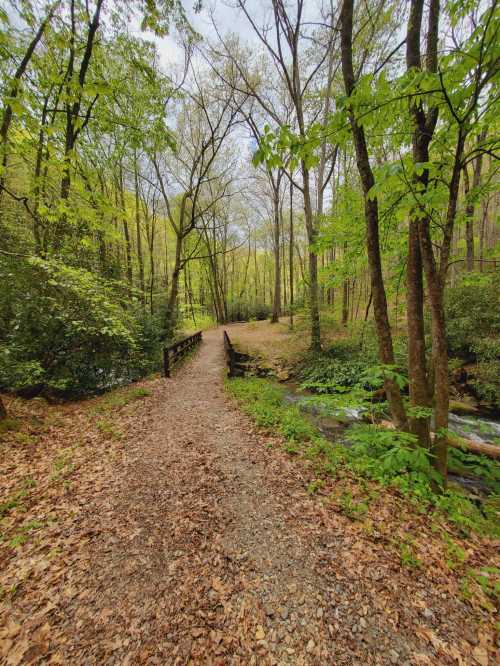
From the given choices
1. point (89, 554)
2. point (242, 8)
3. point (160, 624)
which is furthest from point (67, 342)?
point (242, 8)

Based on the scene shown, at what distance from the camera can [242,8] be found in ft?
21.4

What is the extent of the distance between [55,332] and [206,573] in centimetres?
672

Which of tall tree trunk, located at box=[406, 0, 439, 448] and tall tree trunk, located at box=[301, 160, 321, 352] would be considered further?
tall tree trunk, located at box=[301, 160, 321, 352]

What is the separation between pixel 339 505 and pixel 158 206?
17.3 meters

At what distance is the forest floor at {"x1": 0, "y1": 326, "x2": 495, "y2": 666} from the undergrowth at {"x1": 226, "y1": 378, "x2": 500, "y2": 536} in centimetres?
27

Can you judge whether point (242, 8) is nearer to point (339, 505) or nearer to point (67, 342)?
point (67, 342)

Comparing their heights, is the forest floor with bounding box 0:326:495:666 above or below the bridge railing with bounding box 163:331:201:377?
below

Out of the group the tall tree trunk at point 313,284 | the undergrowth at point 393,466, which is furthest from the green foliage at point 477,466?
the tall tree trunk at point 313,284

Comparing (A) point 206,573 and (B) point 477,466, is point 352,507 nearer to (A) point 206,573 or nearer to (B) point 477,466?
(A) point 206,573

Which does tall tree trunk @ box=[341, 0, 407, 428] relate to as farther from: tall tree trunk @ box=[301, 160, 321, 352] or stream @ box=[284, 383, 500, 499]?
tall tree trunk @ box=[301, 160, 321, 352]

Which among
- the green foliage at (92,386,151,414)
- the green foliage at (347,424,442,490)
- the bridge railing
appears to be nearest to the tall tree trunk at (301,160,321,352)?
the bridge railing

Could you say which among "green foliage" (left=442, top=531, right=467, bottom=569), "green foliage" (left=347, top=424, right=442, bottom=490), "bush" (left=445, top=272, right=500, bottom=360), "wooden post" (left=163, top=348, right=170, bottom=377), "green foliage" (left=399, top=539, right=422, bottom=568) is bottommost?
"green foliage" (left=442, top=531, right=467, bottom=569)

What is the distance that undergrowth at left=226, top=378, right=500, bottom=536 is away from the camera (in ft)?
9.07

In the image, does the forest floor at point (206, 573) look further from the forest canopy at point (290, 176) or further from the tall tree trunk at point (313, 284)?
the tall tree trunk at point (313, 284)
